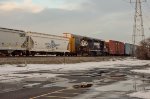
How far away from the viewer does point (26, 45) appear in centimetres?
4669

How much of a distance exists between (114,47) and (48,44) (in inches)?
1309

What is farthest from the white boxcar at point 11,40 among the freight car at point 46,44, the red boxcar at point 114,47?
the red boxcar at point 114,47

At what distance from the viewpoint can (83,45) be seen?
2589 inches

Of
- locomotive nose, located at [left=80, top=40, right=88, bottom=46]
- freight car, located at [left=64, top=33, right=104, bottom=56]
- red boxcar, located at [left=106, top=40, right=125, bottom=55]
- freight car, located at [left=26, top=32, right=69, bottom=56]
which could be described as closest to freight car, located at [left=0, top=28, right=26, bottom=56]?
freight car, located at [left=26, top=32, right=69, bottom=56]

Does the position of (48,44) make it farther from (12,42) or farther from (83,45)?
(83,45)

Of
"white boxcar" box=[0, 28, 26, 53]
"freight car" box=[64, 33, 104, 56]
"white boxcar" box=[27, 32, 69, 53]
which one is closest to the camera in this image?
"white boxcar" box=[0, 28, 26, 53]

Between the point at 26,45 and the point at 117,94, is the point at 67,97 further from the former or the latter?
the point at 26,45

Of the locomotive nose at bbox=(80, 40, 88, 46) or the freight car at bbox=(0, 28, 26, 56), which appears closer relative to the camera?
the freight car at bbox=(0, 28, 26, 56)

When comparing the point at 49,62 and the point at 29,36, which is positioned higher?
the point at 29,36

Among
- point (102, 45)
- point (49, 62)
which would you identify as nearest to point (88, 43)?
point (102, 45)

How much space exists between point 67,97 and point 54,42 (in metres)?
42.2

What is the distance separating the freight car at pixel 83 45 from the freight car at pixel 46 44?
2.10m

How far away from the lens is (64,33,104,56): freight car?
62.9 m

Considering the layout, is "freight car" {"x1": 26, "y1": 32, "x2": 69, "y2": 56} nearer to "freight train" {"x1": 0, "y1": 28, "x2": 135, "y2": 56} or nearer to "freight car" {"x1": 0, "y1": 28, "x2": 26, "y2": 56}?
"freight train" {"x1": 0, "y1": 28, "x2": 135, "y2": 56}
